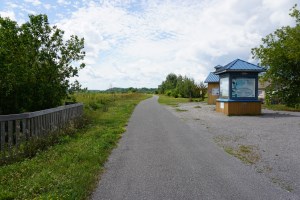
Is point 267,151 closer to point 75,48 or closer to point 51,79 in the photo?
point 51,79

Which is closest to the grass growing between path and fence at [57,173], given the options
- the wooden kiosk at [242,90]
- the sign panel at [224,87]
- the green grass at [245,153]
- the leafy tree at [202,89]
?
the green grass at [245,153]

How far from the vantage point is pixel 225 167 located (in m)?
6.63

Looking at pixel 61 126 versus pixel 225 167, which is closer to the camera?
pixel 225 167

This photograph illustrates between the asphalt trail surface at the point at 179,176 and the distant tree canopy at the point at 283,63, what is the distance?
69.5ft

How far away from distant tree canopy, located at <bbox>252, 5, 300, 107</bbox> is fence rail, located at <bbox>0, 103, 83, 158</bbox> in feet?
73.7

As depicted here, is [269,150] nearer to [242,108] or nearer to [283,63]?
[242,108]

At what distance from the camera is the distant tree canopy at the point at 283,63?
88.4 ft

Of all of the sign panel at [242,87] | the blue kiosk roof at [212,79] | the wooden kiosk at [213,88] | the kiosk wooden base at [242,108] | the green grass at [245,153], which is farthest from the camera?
the wooden kiosk at [213,88]

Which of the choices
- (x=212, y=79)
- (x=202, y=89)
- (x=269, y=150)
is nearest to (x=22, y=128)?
(x=269, y=150)

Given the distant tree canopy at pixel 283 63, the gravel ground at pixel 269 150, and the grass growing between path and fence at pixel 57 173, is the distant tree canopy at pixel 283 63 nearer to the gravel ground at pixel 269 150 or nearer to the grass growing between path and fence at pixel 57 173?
the gravel ground at pixel 269 150

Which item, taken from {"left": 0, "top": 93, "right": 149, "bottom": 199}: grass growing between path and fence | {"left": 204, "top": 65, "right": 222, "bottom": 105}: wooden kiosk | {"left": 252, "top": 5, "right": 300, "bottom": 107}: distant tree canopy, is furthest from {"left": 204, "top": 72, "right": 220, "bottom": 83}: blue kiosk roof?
{"left": 0, "top": 93, "right": 149, "bottom": 199}: grass growing between path and fence

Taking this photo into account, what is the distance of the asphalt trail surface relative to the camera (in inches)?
191

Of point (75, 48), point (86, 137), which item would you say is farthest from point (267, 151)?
point (75, 48)

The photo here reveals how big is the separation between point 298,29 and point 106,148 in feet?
78.3
